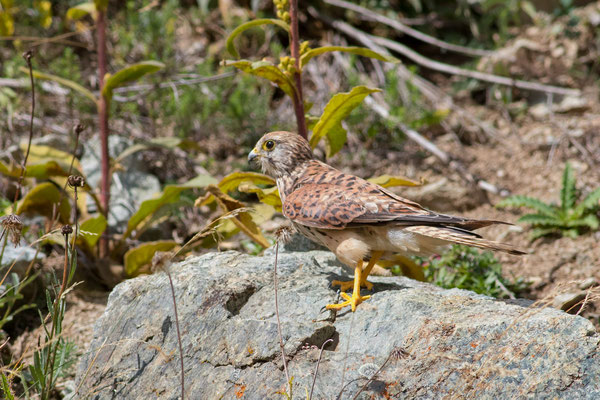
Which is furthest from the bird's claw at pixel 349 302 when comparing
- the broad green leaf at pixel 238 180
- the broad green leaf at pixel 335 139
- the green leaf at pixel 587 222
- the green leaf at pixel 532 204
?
the green leaf at pixel 587 222

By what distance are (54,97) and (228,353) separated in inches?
164

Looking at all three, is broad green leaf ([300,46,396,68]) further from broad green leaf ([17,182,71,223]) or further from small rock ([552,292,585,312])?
broad green leaf ([17,182,71,223])

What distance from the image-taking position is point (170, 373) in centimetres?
252

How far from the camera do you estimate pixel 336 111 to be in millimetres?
3625

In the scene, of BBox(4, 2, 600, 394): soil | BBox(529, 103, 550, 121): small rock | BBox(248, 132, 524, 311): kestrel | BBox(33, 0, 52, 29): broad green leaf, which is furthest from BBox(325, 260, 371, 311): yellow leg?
BBox(33, 0, 52, 29): broad green leaf

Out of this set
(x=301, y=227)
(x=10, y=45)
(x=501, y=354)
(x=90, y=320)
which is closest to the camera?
(x=501, y=354)

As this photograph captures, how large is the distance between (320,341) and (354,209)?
2.12ft

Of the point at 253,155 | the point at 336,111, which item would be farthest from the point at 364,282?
the point at 336,111

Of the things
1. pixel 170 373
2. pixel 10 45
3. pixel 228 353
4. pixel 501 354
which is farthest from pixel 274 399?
pixel 10 45

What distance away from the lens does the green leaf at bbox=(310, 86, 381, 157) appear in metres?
3.51

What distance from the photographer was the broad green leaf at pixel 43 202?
153 inches

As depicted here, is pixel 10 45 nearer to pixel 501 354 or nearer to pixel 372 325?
pixel 372 325

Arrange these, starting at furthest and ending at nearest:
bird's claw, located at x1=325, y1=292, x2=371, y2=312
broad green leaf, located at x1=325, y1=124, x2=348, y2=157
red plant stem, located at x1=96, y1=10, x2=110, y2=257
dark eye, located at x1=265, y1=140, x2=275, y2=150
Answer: red plant stem, located at x1=96, y1=10, x2=110, y2=257
broad green leaf, located at x1=325, y1=124, x2=348, y2=157
dark eye, located at x1=265, y1=140, x2=275, y2=150
bird's claw, located at x1=325, y1=292, x2=371, y2=312

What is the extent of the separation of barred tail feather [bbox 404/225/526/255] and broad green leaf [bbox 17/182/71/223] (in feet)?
7.92
